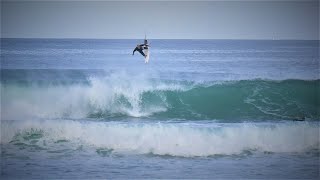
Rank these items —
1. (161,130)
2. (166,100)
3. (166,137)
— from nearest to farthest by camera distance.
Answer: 1. (166,137)
2. (161,130)
3. (166,100)

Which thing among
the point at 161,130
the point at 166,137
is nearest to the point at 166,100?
the point at 161,130

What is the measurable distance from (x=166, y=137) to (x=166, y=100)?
527cm

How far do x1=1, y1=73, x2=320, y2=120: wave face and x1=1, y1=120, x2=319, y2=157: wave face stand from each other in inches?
80.0

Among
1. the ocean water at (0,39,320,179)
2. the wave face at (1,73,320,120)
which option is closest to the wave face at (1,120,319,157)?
the ocean water at (0,39,320,179)

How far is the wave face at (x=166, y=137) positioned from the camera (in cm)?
998

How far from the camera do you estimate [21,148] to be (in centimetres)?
1022

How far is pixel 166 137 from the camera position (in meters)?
10.8

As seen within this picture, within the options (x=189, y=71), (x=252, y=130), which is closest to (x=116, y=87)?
(x=252, y=130)

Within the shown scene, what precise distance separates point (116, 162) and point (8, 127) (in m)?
4.25

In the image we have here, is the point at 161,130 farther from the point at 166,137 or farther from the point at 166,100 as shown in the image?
the point at 166,100

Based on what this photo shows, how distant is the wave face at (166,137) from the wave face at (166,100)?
2031 millimetres

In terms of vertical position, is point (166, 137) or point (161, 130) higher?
point (161, 130)

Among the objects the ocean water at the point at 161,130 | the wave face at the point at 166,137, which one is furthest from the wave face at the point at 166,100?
the wave face at the point at 166,137

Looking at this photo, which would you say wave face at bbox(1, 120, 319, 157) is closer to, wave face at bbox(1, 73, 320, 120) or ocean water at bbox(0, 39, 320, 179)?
ocean water at bbox(0, 39, 320, 179)
